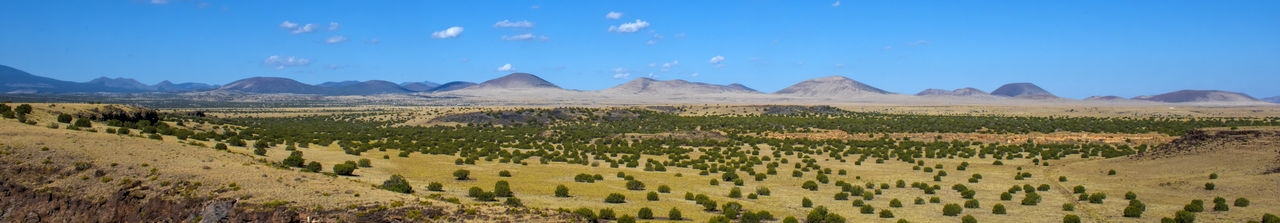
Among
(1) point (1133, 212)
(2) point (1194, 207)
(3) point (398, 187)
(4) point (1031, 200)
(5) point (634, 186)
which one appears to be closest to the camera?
(1) point (1133, 212)

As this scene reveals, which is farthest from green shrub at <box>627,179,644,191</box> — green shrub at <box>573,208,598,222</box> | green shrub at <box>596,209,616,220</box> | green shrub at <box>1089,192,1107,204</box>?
green shrub at <box>1089,192,1107,204</box>

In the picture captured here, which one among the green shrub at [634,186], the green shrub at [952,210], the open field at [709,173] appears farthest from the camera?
the green shrub at [634,186]

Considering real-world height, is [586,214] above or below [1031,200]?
above

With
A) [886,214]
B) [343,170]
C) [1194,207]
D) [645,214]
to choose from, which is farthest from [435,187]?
[1194,207]

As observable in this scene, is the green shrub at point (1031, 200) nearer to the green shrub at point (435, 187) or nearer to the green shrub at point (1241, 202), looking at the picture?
the green shrub at point (1241, 202)

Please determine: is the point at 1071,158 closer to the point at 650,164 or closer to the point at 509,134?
the point at 650,164

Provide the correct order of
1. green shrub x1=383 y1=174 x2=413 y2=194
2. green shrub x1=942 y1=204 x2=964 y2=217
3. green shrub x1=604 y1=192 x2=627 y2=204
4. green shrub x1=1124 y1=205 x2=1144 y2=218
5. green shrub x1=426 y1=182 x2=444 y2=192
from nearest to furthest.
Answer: green shrub x1=1124 y1=205 x2=1144 y2=218 < green shrub x1=942 y1=204 x2=964 y2=217 < green shrub x1=383 y1=174 x2=413 y2=194 < green shrub x1=604 y1=192 x2=627 y2=204 < green shrub x1=426 y1=182 x2=444 y2=192

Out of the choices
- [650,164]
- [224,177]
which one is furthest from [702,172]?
[224,177]

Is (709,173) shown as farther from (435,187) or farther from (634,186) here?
(435,187)

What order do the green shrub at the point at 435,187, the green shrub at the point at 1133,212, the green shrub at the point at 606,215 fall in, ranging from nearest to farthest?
the green shrub at the point at 606,215 < the green shrub at the point at 1133,212 < the green shrub at the point at 435,187

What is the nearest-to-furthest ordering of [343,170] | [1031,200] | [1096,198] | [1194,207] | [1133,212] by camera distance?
[1133,212] → [1194,207] → [1031,200] → [1096,198] → [343,170]

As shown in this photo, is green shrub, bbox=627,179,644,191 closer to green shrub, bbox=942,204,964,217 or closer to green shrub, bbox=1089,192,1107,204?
green shrub, bbox=942,204,964,217

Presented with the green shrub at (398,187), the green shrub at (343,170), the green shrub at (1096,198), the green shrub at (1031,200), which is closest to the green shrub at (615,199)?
the green shrub at (398,187)

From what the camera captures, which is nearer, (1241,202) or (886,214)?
(886,214)
